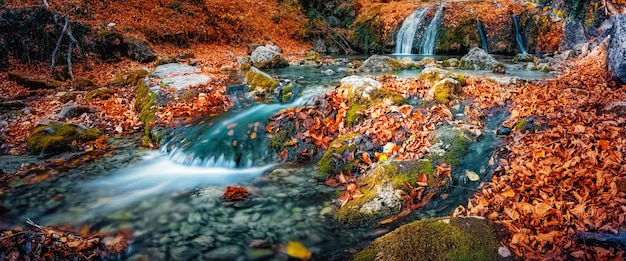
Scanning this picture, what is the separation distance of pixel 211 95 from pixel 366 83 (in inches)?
139

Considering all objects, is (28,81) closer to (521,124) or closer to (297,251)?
(297,251)

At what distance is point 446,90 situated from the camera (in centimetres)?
622

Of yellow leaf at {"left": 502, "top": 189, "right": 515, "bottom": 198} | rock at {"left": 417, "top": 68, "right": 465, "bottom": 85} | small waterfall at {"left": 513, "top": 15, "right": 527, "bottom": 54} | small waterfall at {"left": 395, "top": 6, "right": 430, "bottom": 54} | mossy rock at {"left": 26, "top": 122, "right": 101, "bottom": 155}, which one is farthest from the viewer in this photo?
small waterfall at {"left": 395, "top": 6, "right": 430, "bottom": 54}

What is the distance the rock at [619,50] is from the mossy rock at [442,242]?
520 cm

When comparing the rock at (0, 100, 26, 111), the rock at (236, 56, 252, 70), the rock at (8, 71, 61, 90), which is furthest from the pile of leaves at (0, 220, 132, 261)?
the rock at (236, 56, 252, 70)

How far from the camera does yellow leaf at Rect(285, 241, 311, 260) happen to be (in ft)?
9.95

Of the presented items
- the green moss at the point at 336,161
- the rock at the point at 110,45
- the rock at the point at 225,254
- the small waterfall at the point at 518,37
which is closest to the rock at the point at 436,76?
the green moss at the point at 336,161

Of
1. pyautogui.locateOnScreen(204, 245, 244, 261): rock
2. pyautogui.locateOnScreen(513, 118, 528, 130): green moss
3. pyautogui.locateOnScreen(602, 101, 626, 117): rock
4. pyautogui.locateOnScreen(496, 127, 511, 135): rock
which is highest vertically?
pyautogui.locateOnScreen(602, 101, 626, 117): rock

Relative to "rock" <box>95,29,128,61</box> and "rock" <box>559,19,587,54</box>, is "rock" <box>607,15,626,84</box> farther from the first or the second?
A: "rock" <box>95,29,128,61</box>

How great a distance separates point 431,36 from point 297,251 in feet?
53.1

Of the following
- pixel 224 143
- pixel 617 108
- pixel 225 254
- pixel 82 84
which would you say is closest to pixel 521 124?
pixel 617 108

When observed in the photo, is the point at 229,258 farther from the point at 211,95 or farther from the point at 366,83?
the point at 211,95

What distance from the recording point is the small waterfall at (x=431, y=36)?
54.9 ft

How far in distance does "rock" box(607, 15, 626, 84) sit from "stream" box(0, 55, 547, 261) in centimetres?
221
